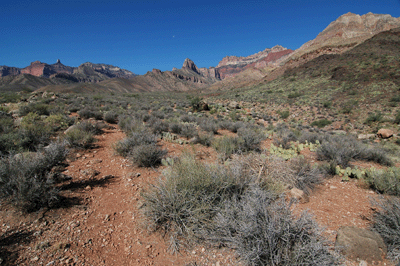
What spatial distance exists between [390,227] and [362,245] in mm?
676

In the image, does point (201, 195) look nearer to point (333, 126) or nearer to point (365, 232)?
point (365, 232)

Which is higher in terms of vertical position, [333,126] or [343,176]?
[343,176]

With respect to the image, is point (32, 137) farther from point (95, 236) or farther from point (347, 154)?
point (347, 154)

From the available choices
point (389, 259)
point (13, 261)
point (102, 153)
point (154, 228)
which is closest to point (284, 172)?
point (389, 259)

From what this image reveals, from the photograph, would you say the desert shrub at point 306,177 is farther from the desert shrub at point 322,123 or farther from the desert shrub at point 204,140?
the desert shrub at point 322,123

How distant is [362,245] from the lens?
2.10m

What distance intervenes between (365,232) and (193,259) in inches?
96.3

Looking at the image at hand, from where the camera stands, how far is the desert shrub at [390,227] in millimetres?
2054

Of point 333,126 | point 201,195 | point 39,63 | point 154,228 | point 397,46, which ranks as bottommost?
point 333,126

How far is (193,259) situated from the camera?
2.10 meters

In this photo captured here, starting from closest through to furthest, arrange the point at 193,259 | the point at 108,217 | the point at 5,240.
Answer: the point at 5,240 < the point at 193,259 < the point at 108,217

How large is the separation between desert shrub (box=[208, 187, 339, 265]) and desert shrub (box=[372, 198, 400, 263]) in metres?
0.85

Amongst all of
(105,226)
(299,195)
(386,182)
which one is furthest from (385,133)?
(105,226)

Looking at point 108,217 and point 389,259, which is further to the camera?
point 108,217
